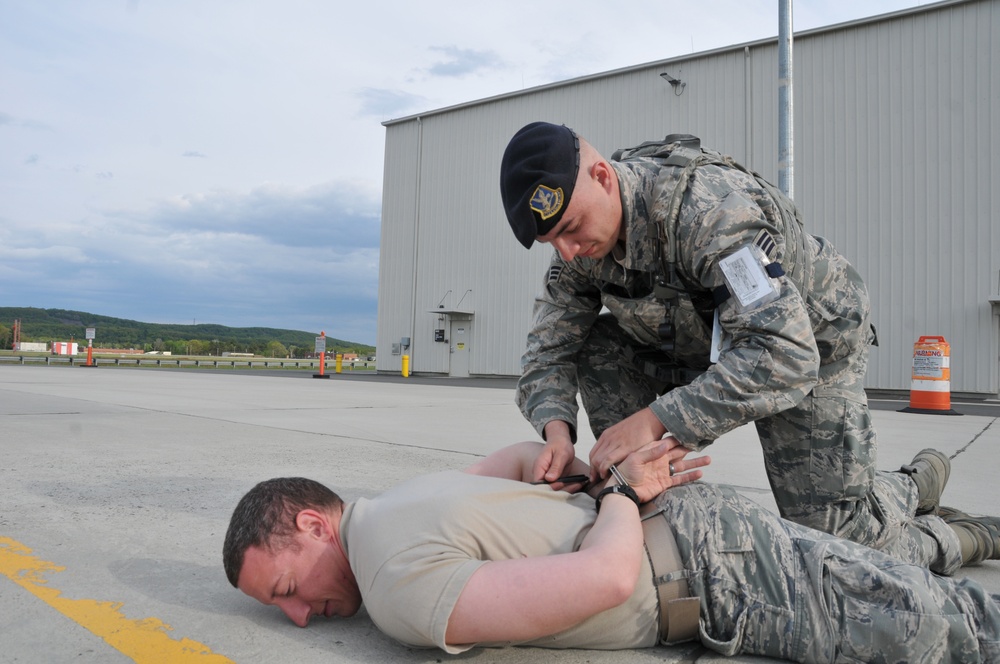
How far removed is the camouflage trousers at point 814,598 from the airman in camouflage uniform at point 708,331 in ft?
0.89

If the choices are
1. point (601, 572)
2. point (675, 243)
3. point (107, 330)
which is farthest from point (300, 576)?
point (107, 330)

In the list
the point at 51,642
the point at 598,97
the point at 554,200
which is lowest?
the point at 51,642

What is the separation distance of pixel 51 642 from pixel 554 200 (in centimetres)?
154

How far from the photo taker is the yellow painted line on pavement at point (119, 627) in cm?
160

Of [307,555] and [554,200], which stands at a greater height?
[554,200]

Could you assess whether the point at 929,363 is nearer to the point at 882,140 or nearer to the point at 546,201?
the point at 882,140

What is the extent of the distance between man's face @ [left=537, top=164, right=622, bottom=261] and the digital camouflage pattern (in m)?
0.06

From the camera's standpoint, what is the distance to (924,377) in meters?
10.3

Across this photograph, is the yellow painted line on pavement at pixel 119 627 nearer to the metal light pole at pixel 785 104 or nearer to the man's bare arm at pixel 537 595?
the man's bare arm at pixel 537 595

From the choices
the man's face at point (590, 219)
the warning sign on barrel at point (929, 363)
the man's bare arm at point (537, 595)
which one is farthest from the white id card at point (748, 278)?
the warning sign on barrel at point (929, 363)

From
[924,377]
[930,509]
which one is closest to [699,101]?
[924,377]

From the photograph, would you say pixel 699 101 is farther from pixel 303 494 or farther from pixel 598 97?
pixel 303 494

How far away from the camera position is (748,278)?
1.85m

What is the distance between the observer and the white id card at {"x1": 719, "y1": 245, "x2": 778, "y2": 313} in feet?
5.98
